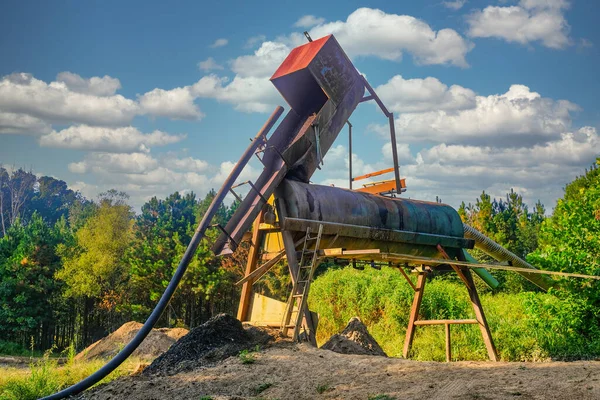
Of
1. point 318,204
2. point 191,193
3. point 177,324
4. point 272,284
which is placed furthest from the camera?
point 191,193

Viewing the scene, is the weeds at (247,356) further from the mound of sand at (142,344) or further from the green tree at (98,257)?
the green tree at (98,257)

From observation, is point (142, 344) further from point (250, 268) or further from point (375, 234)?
point (375, 234)

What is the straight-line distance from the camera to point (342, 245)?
36.2 feet

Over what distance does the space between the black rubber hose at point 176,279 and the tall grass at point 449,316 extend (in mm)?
7007

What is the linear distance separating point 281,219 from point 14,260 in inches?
1079

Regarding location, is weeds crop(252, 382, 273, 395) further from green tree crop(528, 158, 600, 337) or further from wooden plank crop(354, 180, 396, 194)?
green tree crop(528, 158, 600, 337)

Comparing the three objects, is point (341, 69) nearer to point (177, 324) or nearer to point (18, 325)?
point (177, 324)

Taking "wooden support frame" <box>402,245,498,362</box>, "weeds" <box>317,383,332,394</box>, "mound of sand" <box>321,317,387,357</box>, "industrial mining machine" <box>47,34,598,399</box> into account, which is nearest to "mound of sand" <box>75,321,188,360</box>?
"wooden support frame" <box>402,245,498,362</box>

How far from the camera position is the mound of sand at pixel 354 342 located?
35.2 ft

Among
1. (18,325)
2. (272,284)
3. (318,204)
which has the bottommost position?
(18,325)

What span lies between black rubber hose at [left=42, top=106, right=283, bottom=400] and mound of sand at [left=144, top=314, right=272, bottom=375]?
700mm

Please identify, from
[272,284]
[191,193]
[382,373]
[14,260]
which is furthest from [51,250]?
[382,373]

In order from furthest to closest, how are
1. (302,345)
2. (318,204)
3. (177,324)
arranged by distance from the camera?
(177,324)
(318,204)
(302,345)

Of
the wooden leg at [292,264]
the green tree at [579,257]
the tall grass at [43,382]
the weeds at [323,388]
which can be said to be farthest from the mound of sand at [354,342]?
the green tree at [579,257]
